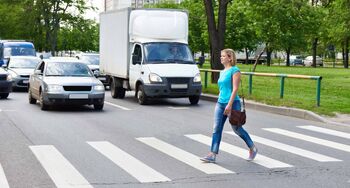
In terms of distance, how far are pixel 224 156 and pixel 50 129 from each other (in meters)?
4.46

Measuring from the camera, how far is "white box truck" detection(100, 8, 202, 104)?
18.6m

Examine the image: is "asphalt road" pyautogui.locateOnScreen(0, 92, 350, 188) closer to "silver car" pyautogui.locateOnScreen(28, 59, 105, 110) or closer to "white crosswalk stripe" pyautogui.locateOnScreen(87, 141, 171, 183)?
"white crosswalk stripe" pyautogui.locateOnScreen(87, 141, 171, 183)

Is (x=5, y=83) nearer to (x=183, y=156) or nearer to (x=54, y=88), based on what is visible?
(x=54, y=88)

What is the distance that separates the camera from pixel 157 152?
9.74 m

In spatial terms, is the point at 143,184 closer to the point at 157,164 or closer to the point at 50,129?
the point at 157,164

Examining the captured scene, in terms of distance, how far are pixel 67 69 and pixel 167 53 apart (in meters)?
3.44

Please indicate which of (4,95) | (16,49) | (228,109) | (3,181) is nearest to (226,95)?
(228,109)

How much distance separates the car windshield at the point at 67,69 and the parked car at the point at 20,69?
783cm

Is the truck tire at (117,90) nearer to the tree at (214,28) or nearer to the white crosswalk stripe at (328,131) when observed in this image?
the tree at (214,28)

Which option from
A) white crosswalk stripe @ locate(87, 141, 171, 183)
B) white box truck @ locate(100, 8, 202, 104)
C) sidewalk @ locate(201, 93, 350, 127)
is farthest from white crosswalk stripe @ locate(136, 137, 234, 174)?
white box truck @ locate(100, 8, 202, 104)

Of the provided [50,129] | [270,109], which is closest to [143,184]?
[50,129]

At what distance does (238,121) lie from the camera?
29.2 ft

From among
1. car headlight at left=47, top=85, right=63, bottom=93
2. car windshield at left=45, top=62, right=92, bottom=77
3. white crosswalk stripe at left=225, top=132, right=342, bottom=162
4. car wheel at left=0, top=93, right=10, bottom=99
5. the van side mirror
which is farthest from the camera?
car wheel at left=0, top=93, right=10, bottom=99

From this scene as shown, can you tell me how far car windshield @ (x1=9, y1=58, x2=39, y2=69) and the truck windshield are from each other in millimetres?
9277
